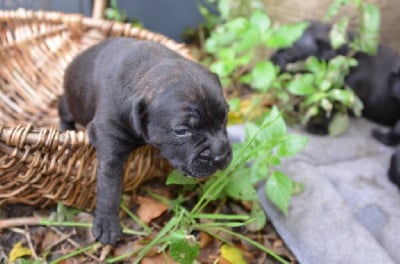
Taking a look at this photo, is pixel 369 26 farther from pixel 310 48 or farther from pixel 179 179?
pixel 179 179

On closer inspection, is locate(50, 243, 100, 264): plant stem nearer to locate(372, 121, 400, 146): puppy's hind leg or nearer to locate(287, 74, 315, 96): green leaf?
locate(287, 74, 315, 96): green leaf

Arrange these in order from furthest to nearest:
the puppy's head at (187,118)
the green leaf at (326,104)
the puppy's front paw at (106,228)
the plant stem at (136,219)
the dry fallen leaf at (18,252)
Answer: the green leaf at (326,104) < the plant stem at (136,219) < the dry fallen leaf at (18,252) < the puppy's front paw at (106,228) < the puppy's head at (187,118)

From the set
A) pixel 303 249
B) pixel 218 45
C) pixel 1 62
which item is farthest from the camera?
pixel 218 45

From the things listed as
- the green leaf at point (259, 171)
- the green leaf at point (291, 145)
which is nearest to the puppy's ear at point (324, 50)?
the green leaf at point (291, 145)

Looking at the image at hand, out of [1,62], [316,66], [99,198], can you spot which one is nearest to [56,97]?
[1,62]

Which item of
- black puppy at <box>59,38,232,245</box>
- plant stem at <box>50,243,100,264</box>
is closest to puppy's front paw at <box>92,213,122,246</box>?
black puppy at <box>59,38,232,245</box>

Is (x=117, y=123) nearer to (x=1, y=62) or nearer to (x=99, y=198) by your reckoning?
(x=99, y=198)

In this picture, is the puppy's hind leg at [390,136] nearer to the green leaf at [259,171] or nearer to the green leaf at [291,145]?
the green leaf at [291,145]
